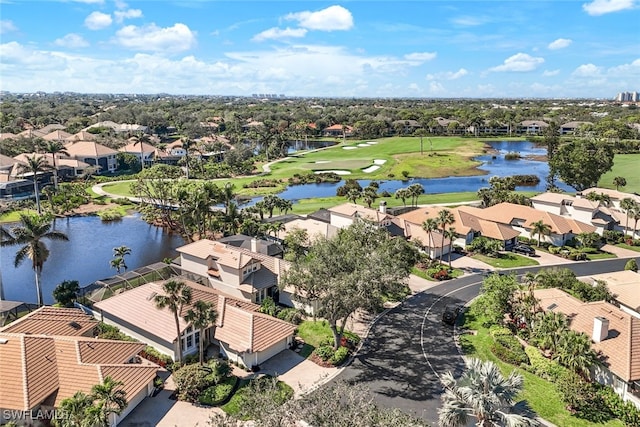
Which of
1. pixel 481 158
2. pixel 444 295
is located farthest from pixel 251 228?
pixel 481 158

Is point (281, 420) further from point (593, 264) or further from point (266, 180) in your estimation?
point (266, 180)

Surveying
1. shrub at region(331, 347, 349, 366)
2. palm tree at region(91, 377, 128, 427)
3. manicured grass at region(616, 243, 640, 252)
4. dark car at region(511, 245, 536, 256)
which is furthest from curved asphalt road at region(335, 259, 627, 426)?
manicured grass at region(616, 243, 640, 252)

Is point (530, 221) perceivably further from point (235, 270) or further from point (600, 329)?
point (235, 270)

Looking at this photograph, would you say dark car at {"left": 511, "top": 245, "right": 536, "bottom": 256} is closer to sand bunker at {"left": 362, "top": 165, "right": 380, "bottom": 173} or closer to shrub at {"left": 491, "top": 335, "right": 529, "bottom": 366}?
shrub at {"left": 491, "top": 335, "right": 529, "bottom": 366}

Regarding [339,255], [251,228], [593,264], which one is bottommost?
[593,264]

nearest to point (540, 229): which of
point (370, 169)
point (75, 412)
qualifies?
point (75, 412)

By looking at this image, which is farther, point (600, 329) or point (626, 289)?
point (626, 289)
